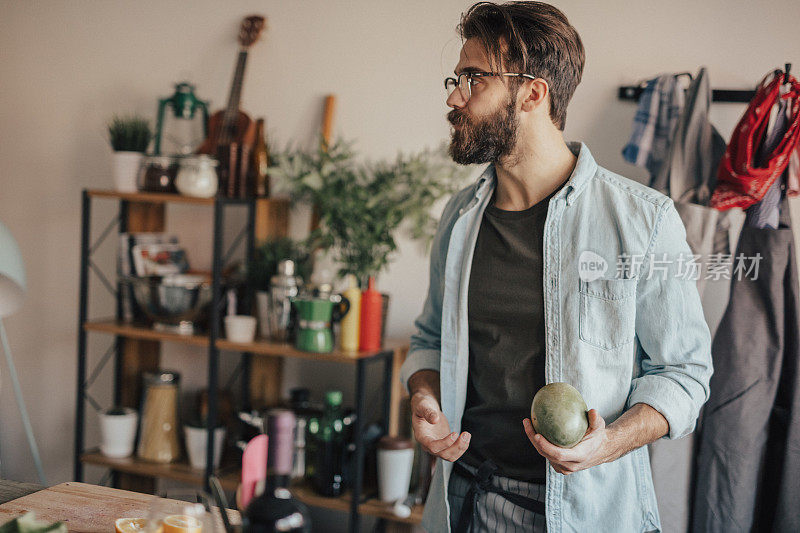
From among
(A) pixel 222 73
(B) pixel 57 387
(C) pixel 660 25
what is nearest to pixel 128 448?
(B) pixel 57 387

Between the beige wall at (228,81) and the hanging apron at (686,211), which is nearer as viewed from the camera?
the hanging apron at (686,211)

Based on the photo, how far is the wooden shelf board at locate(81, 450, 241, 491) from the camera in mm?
2582

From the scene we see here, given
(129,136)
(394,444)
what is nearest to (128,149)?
(129,136)

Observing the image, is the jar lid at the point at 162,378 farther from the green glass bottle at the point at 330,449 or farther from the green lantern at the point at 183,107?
the green lantern at the point at 183,107

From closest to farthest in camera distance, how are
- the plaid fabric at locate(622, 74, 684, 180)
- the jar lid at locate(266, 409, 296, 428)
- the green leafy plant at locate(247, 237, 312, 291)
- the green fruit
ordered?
the jar lid at locate(266, 409, 296, 428)
the green fruit
the plaid fabric at locate(622, 74, 684, 180)
the green leafy plant at locate(247, 237, 312, 291)

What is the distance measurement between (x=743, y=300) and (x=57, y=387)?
2774 mm

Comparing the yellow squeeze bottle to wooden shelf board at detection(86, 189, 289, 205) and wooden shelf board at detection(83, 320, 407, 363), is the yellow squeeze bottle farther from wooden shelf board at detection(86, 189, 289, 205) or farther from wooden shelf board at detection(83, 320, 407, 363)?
wooden shelf board at detection(86, 189, 289, 205)

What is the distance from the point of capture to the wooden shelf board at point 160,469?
8.47 ft

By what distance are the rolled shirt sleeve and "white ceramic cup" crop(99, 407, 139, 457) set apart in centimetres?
202

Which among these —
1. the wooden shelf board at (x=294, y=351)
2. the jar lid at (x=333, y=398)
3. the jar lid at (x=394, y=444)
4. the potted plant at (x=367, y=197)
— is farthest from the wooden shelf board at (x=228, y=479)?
the potted plant at (x=367, y=197)

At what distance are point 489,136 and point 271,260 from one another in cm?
131

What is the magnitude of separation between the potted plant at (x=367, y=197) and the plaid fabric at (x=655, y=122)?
1.94 ft

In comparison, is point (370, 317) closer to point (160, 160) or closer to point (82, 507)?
point (160, 160)

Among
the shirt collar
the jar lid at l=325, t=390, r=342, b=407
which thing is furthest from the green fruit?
the jar lid at l=325, t=390, r=342, b=407
